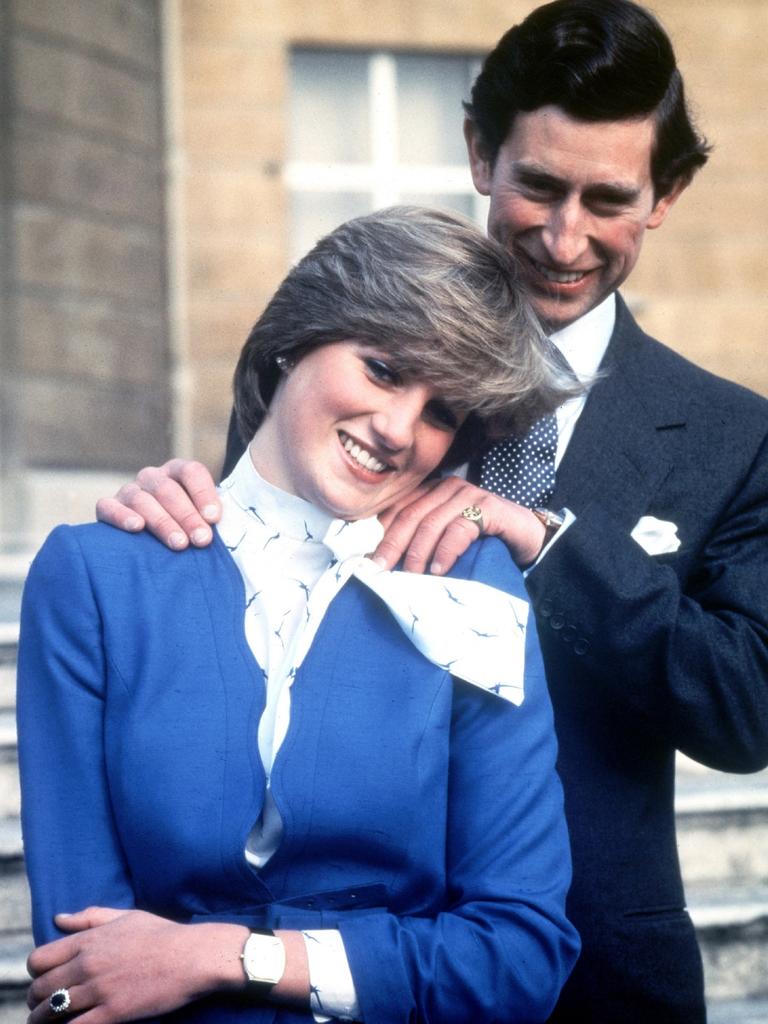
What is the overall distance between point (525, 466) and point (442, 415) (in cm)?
30

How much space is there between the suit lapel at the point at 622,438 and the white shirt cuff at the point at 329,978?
0.80 m

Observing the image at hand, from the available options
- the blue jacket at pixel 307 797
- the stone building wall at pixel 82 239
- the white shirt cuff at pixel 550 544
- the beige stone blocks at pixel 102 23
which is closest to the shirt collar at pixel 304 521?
the blue jacket at pixel 307 797

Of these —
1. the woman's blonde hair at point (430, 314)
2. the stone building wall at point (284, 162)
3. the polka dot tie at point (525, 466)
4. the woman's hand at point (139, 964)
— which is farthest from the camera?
the stone building wall at point (284, 162)

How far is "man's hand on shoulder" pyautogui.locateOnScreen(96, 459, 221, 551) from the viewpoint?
1.91 m

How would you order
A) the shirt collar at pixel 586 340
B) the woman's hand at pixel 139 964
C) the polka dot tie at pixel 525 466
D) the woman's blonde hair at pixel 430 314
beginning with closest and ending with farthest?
the woman's hand at pixel 139 964
the woman's blonde hair at pixel 430 314
the polka dot tie at pixel 525 466
the shirt collar at pixel 586 340

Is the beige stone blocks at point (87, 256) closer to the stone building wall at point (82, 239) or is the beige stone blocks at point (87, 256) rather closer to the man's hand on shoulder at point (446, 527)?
the stone building wall at point (82, 239)

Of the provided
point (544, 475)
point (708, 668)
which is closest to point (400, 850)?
point (708, 668)

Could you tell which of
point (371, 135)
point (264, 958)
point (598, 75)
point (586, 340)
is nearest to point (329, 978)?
point (264, 958)

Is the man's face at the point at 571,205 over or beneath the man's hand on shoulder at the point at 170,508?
over

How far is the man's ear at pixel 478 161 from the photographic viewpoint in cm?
252

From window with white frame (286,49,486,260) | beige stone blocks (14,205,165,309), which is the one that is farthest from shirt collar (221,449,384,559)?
window with white frame (286,49,486,260)

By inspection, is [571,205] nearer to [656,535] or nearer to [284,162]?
[656,535]

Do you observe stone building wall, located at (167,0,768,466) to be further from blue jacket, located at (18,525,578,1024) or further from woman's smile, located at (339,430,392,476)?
blue jacket, located at (18,525,578,1024)

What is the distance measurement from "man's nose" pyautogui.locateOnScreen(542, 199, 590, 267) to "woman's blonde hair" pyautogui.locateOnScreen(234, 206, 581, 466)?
0.25 metres
